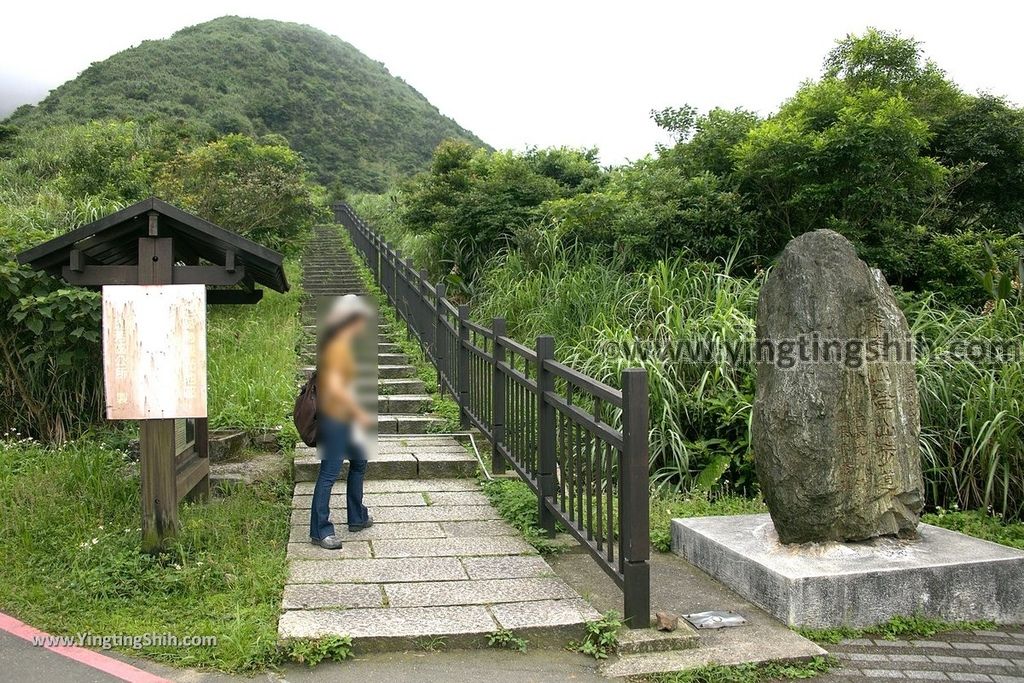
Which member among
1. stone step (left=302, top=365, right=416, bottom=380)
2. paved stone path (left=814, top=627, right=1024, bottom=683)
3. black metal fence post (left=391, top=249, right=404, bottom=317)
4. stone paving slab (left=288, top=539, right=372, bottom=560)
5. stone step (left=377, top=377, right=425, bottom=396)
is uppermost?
black metal fence post (left=391, top=249, right=404, bottom=317)

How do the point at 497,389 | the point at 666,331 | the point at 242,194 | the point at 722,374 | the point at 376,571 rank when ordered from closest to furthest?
1. the point at 376,571
2. the point at 497,389
3. the point at 722,374
4. the point at 666,331
5. the point at 242,194

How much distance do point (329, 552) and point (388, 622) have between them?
1186 mm

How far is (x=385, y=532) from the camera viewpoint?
5.70m

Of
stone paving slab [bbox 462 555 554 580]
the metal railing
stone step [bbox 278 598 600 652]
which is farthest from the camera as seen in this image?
stone paving slab [bbox 462 555 554 580]

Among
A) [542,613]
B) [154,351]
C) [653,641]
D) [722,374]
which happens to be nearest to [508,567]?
[542,613]

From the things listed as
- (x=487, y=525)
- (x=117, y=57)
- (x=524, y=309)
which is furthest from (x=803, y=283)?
(x=117, y=57)

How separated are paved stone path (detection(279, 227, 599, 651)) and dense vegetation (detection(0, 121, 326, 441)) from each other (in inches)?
70.5

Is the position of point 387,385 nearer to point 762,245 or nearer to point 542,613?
point 762,245

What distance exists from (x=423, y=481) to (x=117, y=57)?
205 feet

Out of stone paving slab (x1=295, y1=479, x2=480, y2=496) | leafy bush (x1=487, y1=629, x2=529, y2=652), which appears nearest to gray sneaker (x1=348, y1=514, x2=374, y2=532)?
stone paving slab (x1=295, y1=479, x2=480, y2=496)

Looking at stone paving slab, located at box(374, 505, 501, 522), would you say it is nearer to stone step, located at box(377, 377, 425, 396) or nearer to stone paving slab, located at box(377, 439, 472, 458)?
stone paving slab, located at box(377, 439, 472, 458)

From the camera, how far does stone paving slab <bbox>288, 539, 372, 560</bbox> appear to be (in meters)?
5.14

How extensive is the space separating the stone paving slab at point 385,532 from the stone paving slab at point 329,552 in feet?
0.33

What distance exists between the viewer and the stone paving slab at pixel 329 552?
5.14 m
